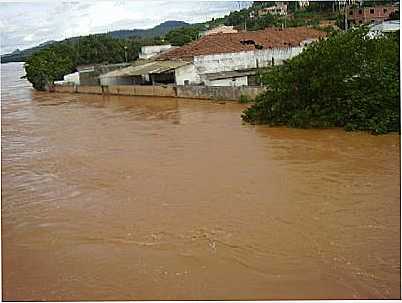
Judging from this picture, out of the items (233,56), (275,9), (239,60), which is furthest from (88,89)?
(275,9)

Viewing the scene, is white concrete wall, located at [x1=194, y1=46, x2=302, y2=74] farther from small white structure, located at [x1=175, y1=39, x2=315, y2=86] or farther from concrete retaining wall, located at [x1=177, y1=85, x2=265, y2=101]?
concrete retaining wall, located at [x1=177, y1=85, x2=265, y2=101]

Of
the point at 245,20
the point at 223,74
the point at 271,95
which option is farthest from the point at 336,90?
the point at 245,20

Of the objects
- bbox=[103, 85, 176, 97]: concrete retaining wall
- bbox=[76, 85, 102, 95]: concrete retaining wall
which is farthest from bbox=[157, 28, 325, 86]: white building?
bbox=[76, 85, 102, 95]: concrete retaining wall

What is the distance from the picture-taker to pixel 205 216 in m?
6.93

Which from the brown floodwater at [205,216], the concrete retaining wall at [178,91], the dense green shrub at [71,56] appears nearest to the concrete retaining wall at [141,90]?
the concrete retaining wall at [178,91]

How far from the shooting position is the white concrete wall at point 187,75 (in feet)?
72.2

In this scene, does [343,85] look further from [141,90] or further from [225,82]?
[141,90]

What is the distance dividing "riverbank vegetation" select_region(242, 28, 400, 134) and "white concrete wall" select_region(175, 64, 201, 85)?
9138mm

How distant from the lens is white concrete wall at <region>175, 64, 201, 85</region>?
866 inches

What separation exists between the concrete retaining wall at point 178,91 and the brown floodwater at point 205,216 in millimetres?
5163

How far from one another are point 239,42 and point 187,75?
391 cm

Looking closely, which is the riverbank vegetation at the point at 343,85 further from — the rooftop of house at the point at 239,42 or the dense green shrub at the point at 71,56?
the dense green shrub at the point at 71,56

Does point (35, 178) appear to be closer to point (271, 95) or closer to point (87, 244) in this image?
point (87, 244)

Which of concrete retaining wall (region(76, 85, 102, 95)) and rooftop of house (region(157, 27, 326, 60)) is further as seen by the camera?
concrete retaining wall (region(76, 85, 102, 95))
